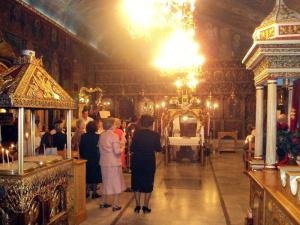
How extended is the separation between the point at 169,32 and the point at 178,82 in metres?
3.03

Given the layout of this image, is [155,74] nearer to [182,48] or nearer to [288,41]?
[182,48]

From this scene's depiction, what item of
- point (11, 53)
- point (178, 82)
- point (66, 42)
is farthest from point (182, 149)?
point (11, 53)

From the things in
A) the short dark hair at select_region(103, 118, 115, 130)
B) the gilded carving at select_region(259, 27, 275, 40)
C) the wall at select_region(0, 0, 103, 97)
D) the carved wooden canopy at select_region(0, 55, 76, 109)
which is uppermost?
the wall at select_region(0, 0, 103, 97)

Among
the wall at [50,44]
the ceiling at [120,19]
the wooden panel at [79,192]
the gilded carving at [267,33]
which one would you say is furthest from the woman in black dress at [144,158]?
the ceiling at [120,19]

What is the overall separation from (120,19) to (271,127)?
1512cm

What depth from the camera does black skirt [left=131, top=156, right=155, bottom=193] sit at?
20.7ft

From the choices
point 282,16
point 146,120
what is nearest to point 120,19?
point 146,120

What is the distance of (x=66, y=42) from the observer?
15.8 m

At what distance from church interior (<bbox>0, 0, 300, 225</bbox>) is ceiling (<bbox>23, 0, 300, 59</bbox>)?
79mm

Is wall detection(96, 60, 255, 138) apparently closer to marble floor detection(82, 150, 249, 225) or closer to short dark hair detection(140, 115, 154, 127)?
marble floor detection(82, 150, 249, 225)

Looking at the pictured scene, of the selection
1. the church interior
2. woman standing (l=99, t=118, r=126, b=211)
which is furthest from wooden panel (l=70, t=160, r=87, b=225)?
woman standing (l=99, t=118, r=126, b=211)

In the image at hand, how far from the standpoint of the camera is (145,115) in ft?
21.0

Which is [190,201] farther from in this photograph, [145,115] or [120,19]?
[120,19]

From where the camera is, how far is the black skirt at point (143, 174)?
6320 millimetres
